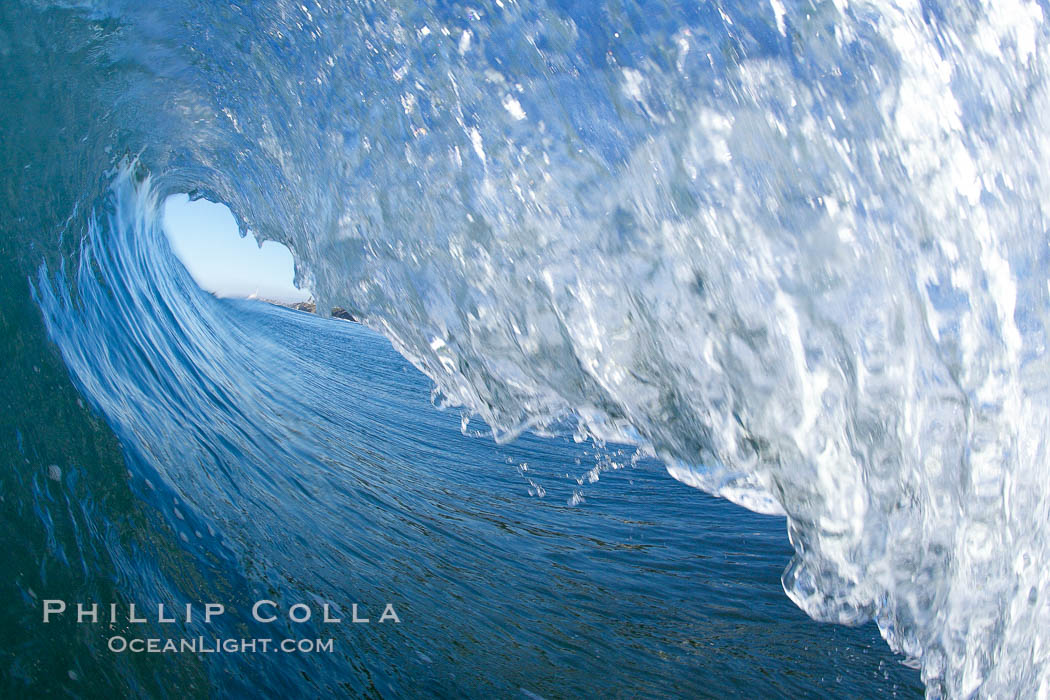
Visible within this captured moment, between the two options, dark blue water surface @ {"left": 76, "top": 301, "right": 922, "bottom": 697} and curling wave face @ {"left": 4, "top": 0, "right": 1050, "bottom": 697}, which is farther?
dark blue water surface @ {"left": 76, "top": 301, "right": 922, "bottom": 697}

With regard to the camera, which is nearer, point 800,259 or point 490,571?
point 800,259

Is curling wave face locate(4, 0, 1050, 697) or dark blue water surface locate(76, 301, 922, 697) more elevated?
curling wave face locate(4, 0, 1050, 697)

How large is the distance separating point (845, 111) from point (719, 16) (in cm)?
33

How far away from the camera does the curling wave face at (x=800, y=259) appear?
1.31m

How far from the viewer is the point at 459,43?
173 cm

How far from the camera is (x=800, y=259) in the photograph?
136cm

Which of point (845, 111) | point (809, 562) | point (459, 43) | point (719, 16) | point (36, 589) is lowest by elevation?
point (809, 562)

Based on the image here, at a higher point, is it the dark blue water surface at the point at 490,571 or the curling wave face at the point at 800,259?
the curling wave face at the point at 800,259

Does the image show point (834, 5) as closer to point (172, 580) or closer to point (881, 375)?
point (881, 375)

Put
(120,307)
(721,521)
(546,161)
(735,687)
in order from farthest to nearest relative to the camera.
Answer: (120,307), (721,521), (735,687), (546,161)

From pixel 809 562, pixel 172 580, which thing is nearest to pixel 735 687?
pixel 809 562

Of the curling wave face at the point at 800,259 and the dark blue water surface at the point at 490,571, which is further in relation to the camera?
the dark blue water surface at the point at 490,571

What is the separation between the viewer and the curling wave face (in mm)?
1310

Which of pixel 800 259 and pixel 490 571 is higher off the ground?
pixel 800 259
